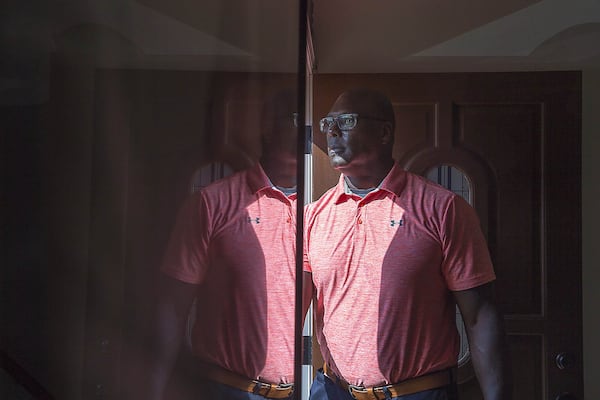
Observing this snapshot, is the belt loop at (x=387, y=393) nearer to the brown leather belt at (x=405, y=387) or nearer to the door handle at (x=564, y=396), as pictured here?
the brown leather belt at (x=405, y=387)

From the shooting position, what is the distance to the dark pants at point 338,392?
4.37 ft

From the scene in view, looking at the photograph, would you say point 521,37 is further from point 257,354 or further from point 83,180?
point 83,180

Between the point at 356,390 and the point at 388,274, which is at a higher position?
the point at 388,274

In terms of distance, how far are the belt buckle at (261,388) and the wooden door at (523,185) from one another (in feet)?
3.03

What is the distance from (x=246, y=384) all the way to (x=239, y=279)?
14 centimetres

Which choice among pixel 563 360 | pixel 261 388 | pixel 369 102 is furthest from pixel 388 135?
pixel 261 388

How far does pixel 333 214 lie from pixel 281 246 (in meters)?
0.76

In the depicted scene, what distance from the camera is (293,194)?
766 mm

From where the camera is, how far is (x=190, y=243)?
22 centimetres

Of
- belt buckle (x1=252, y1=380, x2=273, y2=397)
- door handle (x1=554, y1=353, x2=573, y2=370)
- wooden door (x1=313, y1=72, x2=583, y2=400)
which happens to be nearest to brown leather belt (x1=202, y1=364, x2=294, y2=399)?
belt buckle (x1=252, y1=380, x2=273, y2=397)

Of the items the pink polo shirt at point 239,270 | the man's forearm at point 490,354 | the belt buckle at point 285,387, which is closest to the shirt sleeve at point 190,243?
the pink polo shirt at point 239,270

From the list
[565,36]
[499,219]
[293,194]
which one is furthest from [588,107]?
[293,194]

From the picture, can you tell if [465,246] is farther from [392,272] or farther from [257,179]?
[257,179]

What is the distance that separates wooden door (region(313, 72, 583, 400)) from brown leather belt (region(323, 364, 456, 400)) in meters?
0.21
